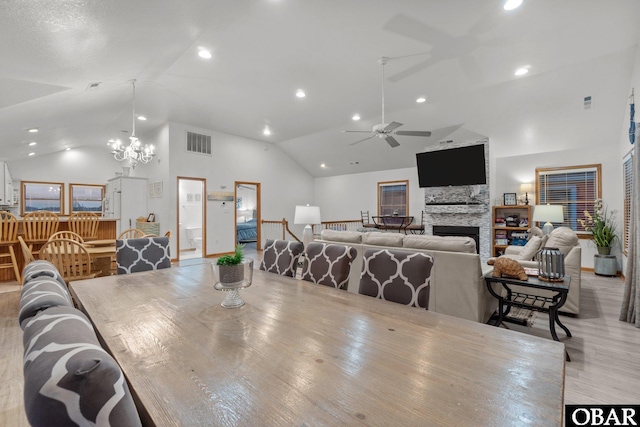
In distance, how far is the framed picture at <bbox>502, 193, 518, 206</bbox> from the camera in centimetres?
686

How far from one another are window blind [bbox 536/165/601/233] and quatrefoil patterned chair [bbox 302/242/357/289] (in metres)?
6.45

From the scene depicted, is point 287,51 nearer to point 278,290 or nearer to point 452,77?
point 452,77

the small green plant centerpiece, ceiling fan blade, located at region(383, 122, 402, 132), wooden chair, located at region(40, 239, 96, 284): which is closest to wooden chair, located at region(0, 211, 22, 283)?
wooden chair, located at region(40, 239, 96, 284)

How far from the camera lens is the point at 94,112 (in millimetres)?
5293

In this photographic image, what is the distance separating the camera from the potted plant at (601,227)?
216 inches

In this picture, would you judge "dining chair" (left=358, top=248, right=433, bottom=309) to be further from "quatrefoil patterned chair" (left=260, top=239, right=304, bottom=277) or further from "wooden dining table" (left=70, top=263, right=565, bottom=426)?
"quatrefoil patterned chair" (left=260, top=239, right=304, bottom=277)

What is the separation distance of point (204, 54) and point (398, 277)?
3.77 metres

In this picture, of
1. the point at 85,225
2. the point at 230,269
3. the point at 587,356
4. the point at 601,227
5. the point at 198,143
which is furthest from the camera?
the point at 198,143

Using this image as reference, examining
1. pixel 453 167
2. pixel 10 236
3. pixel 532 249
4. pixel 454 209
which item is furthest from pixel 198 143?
pixel 532 249

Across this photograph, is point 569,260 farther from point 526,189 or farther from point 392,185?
point 392,185

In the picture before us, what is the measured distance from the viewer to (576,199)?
245 inches

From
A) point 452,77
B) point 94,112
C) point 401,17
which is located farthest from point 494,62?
point 94,112

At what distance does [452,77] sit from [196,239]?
760 centimetres

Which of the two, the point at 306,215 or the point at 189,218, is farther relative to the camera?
the point at 189,218
